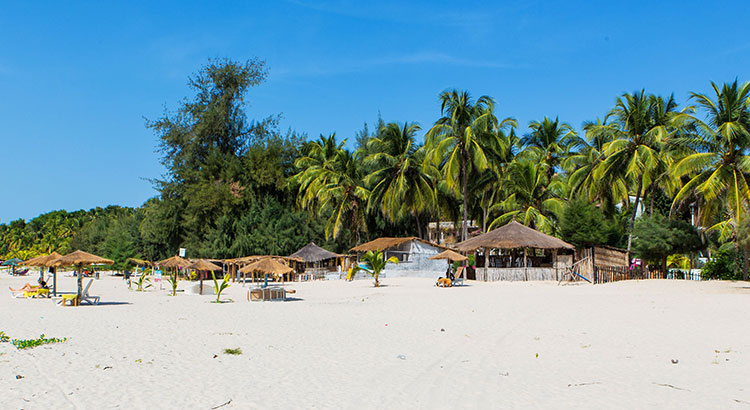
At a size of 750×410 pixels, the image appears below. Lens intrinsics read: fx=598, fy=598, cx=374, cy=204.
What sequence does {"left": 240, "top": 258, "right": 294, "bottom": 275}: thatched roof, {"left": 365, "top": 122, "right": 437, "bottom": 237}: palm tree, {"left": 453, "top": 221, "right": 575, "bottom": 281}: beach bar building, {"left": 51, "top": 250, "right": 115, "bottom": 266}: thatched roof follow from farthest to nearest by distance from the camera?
{"left": 365, "top": 122, "right": 437, "bottom": 237}: palm tree
{"left": 453, "top": 221, "right": 575, "bottom": 281}: beach bar building
{"left": 240, "top": 258, "right": 294, "bottom": 275}: thatched roof
{"left": 51, "top": 250, "right": 115, "bottom": 266}: thatched roof

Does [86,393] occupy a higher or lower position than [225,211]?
lower

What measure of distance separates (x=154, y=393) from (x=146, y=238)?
161 feet

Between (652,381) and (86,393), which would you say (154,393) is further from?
(652,381)

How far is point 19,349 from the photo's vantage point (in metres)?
9.66

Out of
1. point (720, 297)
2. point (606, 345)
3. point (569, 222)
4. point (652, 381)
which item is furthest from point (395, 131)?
point (652, 381)

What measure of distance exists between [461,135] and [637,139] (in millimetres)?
10750

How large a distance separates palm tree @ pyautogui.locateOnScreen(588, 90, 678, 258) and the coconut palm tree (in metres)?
6.42

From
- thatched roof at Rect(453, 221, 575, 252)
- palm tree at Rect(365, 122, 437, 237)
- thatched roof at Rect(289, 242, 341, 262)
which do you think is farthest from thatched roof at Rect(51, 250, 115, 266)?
palm tree at Rect(365, 122, 437, 237)

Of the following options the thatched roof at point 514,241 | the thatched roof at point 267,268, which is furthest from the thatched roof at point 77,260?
the thatched roof at point 514,241

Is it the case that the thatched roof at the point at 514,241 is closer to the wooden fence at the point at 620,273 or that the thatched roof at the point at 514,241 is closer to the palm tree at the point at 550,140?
the wooden fence at the point at 620,273

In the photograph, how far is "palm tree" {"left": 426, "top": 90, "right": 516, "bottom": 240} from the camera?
38.3m

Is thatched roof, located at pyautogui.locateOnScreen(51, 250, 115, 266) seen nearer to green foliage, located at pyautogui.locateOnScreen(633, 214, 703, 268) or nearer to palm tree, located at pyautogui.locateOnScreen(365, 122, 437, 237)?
palm tree, located at pyautogui.locateOnScreen(365, 122, 437, 237)

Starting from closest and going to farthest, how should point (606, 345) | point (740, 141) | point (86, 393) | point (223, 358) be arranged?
point (86, 393) → point (223, 358) → point (606, 345) → point (740, 141)

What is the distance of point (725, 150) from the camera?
25219 millimetres
